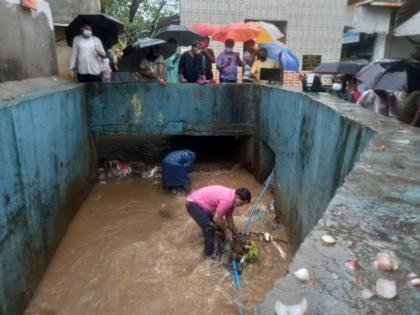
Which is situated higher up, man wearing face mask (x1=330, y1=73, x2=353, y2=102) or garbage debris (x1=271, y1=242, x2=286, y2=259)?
man wearing face mask (x1=330, y1=73, x2=353, y2=102)

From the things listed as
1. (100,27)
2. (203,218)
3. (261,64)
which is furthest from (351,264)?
(100,27)

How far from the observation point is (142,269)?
5.47 meters

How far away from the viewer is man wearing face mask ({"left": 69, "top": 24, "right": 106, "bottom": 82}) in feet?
24.9

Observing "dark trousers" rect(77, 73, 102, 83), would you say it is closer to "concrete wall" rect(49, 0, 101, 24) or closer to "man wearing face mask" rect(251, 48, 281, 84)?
"concrete wall" rect(49, 0, 101, 24)

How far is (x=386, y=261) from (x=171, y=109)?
7802 mm

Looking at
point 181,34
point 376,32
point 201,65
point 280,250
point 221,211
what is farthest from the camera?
point 376,32

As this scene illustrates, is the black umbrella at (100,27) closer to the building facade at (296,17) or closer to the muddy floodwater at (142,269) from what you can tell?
the muddy floodwater at (142,269)

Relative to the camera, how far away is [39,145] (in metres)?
5.03

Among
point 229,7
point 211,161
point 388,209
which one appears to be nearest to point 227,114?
point 211,161

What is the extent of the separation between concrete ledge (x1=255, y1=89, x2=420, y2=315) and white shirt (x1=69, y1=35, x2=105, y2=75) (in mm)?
A: 6782

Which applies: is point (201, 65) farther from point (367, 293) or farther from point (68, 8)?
point (367, 293)

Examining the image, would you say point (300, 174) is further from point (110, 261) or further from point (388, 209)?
point (388, 209)

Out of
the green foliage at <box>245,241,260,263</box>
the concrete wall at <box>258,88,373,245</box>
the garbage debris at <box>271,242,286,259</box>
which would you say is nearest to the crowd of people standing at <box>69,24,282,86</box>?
the concrete wall at <box>258,88,373,245</box>

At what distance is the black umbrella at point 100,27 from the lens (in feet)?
26.2
